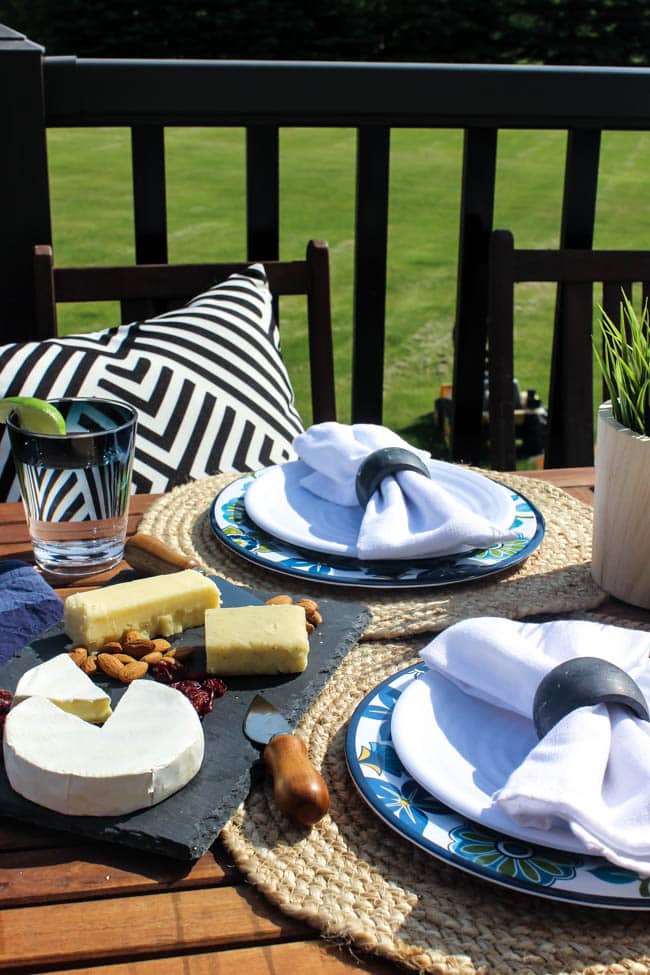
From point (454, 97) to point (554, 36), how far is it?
14824 mm

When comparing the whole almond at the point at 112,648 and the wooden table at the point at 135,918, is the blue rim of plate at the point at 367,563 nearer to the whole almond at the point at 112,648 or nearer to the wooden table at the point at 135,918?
the whole almond at the point at 112,648

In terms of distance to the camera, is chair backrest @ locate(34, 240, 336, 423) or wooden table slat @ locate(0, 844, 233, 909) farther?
chair backrest @ locate(34, 240, 336, 423)

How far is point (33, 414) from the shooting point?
1.08 metres

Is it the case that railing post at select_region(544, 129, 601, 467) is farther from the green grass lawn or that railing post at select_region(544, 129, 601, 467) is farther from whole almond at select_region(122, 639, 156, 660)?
the green grass lawn

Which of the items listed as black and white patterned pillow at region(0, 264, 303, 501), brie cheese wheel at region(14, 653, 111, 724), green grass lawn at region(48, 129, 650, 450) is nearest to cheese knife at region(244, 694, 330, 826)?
brie cheese wheel at region(14, 653, 111, 724)

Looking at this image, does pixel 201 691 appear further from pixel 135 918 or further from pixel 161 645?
pixel 135 918

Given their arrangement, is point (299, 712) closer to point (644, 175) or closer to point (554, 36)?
point (644, 175)

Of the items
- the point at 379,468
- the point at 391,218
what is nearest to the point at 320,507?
the point at 379,468

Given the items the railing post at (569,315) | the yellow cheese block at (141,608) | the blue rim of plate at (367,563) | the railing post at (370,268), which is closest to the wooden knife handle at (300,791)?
the yellow cheese block at (141,608)

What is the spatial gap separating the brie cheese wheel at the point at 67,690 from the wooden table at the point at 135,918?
80mm

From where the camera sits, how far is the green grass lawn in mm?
6734

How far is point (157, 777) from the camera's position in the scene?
681 mm

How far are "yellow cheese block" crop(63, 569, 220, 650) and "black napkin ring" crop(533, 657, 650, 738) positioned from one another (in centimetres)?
28

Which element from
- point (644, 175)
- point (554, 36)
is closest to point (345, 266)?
point (644, 175)
